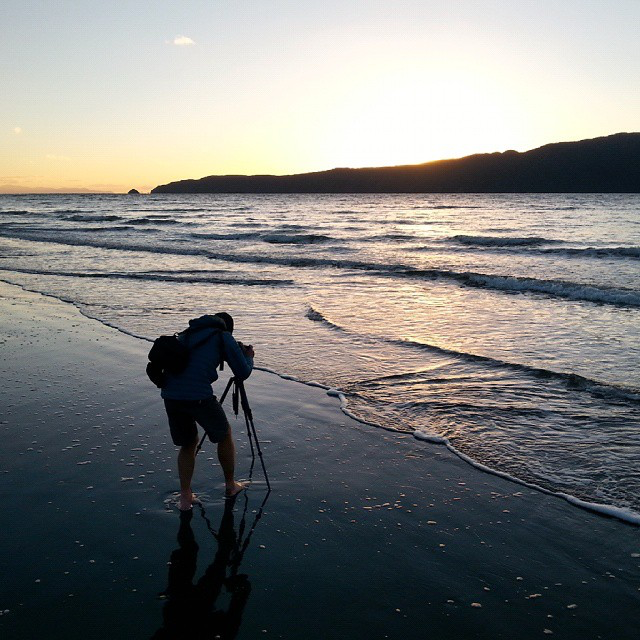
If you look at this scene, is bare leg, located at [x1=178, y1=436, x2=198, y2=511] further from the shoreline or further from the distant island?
the distant island

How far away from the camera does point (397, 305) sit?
51.7 ft

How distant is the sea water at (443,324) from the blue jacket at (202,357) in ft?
9.16

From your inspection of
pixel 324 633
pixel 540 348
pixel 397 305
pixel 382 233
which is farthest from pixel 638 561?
pixel 382 233

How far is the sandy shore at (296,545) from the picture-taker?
12.4 ft

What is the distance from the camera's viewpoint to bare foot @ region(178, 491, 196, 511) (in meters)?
5.11

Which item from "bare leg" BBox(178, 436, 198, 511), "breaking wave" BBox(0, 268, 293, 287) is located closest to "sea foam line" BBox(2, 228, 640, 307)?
"breaking wave" BBox(0, 268, 293, 287)

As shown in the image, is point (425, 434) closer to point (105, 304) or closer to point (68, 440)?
point (68, 440)

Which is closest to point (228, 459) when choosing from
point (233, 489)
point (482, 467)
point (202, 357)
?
point (233, 489)

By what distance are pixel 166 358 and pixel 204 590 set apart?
164 centimetres

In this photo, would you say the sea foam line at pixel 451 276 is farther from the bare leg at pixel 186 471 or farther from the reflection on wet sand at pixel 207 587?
the reflection on wet sand at pixel 207 587

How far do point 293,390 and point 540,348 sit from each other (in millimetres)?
4884

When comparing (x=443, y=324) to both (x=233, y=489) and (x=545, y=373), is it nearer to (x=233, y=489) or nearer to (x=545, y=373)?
(x=545, y=373)

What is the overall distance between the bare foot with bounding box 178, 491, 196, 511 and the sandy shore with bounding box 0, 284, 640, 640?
72 millimetres

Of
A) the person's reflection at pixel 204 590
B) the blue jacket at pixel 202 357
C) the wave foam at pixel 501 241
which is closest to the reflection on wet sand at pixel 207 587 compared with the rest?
the person's reflection at pixel 204 590
